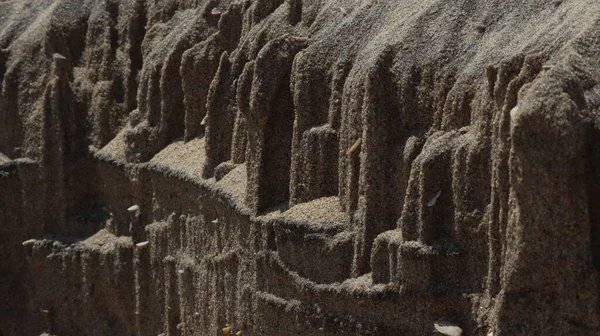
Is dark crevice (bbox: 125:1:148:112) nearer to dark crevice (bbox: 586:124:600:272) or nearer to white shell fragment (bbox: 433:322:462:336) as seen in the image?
white shell fragment (bbox: 433:322:462:336)

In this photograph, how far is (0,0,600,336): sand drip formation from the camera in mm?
8078

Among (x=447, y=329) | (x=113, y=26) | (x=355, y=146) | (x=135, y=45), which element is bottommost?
(x=447, y=329)

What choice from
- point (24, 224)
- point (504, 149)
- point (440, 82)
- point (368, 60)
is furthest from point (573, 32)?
point (24, 224)

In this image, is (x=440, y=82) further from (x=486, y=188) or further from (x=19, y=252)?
(x=19, y=252)

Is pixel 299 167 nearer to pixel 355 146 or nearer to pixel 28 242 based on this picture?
pixel 355 146

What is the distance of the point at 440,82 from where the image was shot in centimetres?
1002

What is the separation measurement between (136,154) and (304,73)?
4605 millimetres

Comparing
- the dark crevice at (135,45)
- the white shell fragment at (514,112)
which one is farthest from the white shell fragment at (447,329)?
the dark crevice at (135,45)

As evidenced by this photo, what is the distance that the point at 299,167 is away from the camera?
38.4ft

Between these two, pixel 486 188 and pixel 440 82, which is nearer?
pixel 486 188

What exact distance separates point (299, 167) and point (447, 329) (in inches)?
120

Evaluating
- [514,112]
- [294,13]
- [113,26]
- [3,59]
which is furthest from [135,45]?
[514,112]

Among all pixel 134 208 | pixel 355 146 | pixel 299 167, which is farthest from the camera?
pixel 134 208

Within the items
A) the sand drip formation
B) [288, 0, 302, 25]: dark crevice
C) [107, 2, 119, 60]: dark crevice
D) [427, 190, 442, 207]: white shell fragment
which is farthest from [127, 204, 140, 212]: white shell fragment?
[427, 190, 442, 207]: white shell fragment
